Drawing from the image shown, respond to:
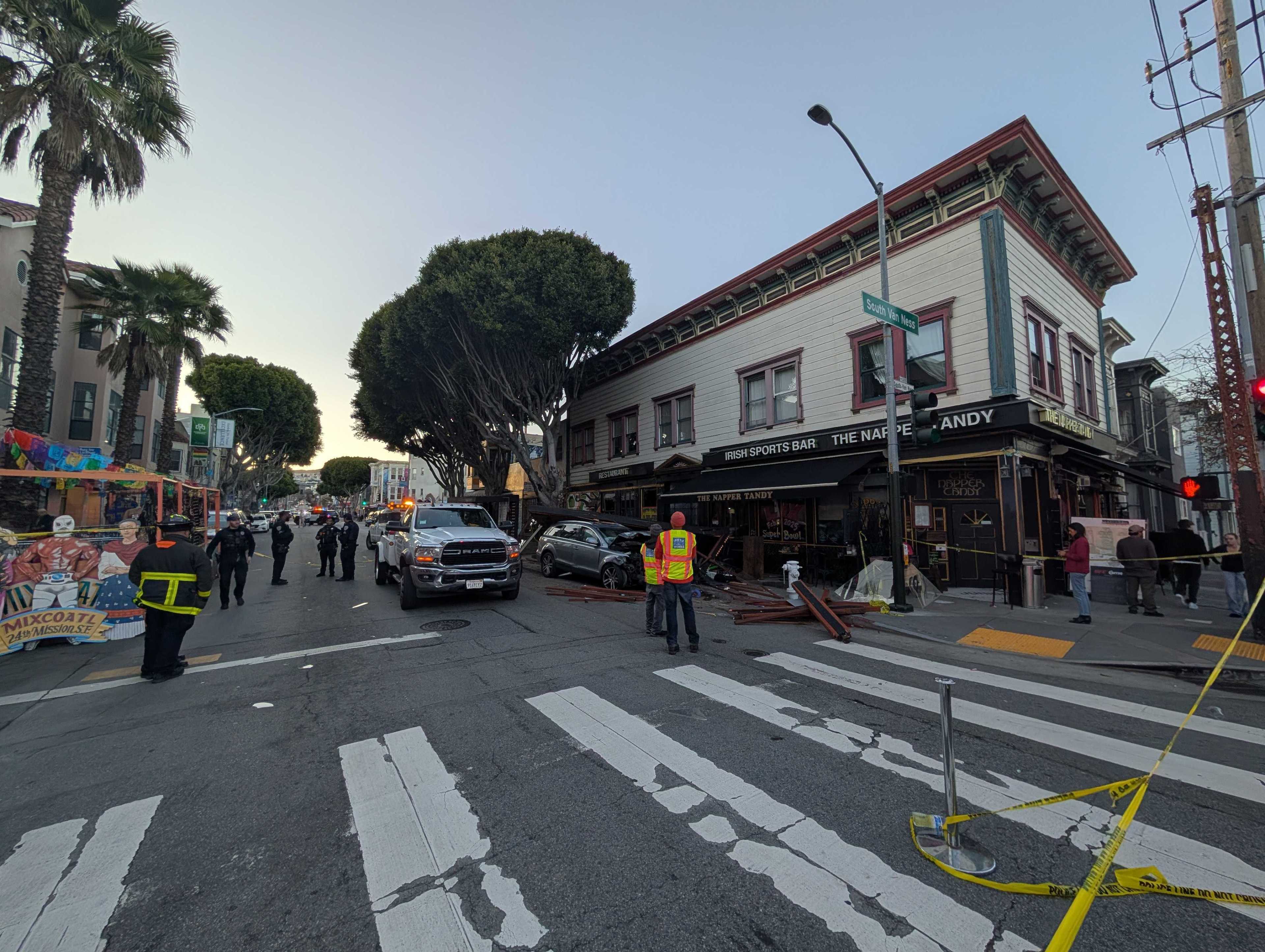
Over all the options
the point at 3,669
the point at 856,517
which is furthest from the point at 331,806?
the point at 856,517

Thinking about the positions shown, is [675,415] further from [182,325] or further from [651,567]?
[182,325]

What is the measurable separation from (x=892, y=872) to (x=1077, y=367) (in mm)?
18199

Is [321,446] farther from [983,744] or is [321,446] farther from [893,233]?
[983,744]

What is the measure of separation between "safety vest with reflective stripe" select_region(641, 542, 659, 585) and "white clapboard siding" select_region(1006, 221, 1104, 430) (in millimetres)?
10015

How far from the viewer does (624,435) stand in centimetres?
2433

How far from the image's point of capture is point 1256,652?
7.38m

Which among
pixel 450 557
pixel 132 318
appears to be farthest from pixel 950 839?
pixel 132 318

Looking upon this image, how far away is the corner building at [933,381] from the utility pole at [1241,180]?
3741 millimetres

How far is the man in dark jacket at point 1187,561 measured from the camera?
11.0 metres

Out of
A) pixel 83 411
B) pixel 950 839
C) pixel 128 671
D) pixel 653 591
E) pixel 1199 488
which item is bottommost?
pixel 128 671

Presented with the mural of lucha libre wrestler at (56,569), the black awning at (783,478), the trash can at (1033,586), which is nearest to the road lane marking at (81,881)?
the mural of lucha libre wrestler at (56,569)

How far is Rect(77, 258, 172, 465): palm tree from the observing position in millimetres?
21625

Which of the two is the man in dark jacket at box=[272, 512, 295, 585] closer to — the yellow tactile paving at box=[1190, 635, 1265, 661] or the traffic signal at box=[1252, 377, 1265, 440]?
the yellow tactile paving at box=[1190, 635, 1265, 661]

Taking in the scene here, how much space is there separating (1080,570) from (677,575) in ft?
23.7
